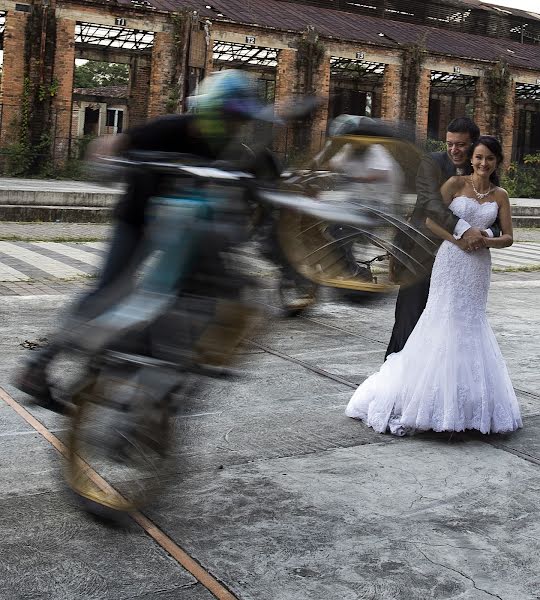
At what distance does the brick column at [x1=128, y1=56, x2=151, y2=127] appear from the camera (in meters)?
35.6

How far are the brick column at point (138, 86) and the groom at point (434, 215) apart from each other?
101ft

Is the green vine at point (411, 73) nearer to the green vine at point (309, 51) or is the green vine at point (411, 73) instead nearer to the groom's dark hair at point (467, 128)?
the green vine at point (309, 51)

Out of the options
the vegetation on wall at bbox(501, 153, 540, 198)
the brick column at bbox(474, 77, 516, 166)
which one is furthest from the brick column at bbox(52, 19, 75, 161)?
the vegetation on wall at bbox(501, 153, 540, 198)

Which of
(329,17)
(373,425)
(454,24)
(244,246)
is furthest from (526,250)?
(454,24)

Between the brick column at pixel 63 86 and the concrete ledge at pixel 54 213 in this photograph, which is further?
the brick column at pixel 63 86

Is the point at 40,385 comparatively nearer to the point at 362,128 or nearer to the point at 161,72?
the point at 362,128

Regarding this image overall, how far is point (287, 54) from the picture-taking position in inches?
1281

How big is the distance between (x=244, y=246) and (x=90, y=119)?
149ft

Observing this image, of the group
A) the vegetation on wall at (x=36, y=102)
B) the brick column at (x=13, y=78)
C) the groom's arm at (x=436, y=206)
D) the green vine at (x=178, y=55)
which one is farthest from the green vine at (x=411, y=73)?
the groom's arm at (x=436, y=206)

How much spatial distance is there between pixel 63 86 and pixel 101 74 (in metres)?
49.7

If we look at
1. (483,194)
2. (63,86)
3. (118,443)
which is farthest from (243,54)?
(118,443)

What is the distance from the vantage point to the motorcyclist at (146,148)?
11.4ft

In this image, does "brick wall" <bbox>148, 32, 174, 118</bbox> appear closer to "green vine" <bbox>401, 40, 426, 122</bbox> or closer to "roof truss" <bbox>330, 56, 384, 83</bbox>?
"roof truss" <bbox>330, 56, 384, 83</bbox>

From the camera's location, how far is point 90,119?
155ft
